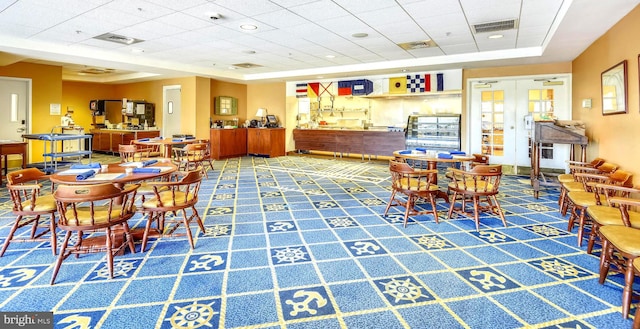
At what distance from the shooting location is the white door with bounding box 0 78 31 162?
863 cm

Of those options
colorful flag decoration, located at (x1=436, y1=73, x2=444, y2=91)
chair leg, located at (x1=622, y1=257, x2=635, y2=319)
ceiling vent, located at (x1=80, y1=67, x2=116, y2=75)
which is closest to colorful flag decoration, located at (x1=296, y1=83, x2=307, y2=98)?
colorful flag decoration, located at (x1=436, y1=73, x2=444, y2=91)

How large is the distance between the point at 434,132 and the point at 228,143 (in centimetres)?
637

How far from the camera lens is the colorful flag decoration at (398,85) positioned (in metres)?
9.48

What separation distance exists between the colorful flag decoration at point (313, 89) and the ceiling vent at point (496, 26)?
19.6 feet

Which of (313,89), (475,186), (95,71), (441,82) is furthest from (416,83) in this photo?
(95,71)

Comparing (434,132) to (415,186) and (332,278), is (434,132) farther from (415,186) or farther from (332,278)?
(332,278)

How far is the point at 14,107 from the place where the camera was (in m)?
8.81

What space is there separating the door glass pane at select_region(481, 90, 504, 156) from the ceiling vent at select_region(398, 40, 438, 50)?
2.61 metres

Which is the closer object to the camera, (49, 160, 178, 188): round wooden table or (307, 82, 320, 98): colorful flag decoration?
(49, 160, 178, 188): round wooden table

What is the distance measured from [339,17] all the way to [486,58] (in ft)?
13.5

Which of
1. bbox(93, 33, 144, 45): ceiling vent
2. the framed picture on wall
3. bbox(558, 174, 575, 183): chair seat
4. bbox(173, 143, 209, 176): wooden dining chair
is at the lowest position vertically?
bbox(558, 174, 575, 183): chair seat

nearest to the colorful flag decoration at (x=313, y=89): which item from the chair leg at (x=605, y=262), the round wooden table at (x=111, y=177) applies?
the round wooden table at (x=111, y=177)

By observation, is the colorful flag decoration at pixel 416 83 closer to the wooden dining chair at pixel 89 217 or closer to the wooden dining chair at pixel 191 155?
the wooden dining chair at pixel 191 155

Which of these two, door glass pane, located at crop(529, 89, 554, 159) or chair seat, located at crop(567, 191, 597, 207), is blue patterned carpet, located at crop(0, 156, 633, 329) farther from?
door glass pane, located at crop(529, 89, 554, 159)
